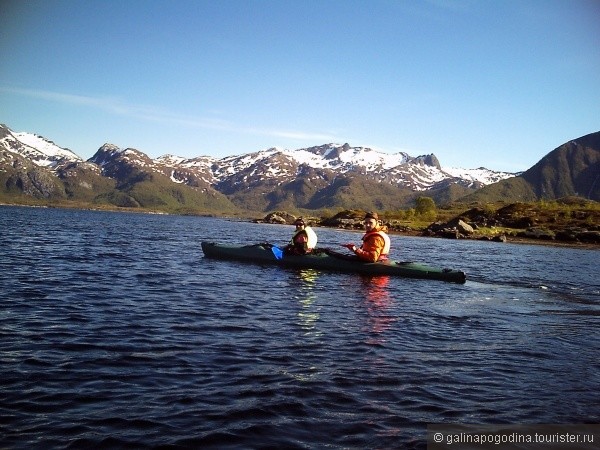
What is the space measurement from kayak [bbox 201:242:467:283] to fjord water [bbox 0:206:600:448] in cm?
478

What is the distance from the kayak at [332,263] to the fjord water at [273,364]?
15.7ft

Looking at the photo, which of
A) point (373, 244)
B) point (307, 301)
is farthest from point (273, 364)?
point (373, 244)

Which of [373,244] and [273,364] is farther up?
[373,244]

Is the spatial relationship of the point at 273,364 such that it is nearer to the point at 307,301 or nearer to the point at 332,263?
the point at 307,301

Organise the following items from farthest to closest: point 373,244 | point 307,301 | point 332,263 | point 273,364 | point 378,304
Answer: point 332,263
point 373,244
point 378,304
point 307,301
point 273,364

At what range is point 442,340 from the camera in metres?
11.9

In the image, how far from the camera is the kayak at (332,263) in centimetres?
2353

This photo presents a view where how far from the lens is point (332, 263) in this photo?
2514 centimetres

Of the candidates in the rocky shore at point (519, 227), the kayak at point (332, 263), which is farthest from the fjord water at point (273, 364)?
the rocky shore at point (519, 227)

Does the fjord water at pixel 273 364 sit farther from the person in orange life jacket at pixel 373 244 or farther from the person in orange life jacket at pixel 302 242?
the person in orange life jacket at pixel 302 242

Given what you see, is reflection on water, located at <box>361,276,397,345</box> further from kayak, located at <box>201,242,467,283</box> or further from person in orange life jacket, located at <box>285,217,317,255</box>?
person in orange life jacket, located at <box>285,217,317,255</box>

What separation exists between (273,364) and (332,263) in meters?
15.9

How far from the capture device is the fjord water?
6758 mm

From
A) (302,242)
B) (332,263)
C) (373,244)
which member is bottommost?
(332,263)
